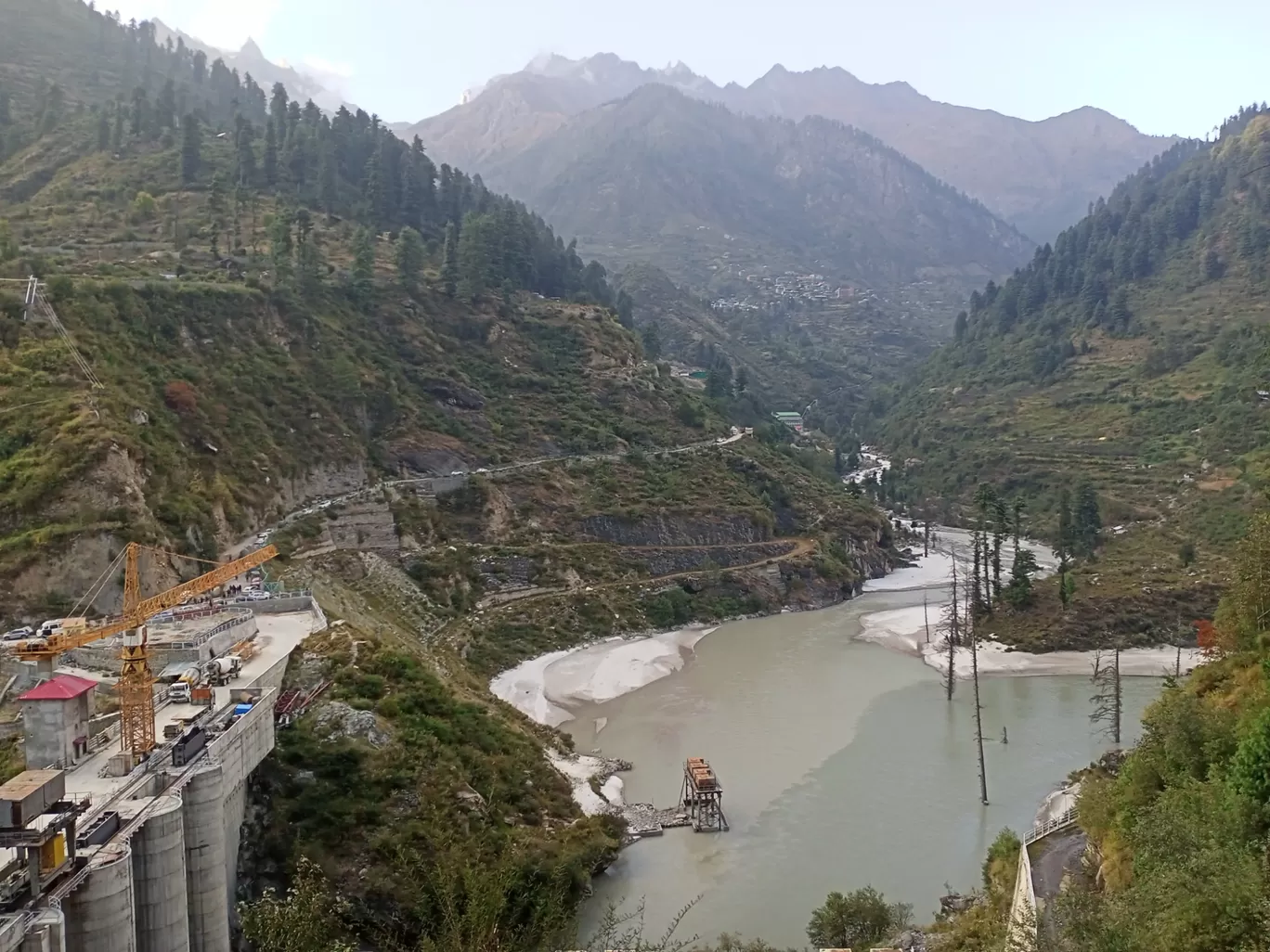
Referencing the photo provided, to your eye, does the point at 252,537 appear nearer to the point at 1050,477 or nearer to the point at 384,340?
the point at 384,340

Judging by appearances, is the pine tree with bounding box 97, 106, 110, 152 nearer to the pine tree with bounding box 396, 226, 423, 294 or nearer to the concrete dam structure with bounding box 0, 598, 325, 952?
the pine tree with bounding box 396, 226, 423, 294

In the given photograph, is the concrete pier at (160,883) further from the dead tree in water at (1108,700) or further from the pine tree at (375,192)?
the pine tree at (375,192)

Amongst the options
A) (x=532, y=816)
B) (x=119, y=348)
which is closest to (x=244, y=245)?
(x=119, y=348)

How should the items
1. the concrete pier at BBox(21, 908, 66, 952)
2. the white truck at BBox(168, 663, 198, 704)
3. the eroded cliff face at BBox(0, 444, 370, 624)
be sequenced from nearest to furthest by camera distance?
1. the concrete pier at BBox(21, 908, 66, 952)
2. the white truck at BBox(168, 663, 198, 704)
3. the eroded cliff face at BBox(0, 444, 370, 624)

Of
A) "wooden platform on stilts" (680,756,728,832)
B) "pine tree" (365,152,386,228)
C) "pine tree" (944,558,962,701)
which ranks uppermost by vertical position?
"pine tree" (365,152,386,228)

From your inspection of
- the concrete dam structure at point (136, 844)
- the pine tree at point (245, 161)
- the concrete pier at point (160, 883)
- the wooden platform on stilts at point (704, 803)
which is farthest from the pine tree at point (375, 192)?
the concrete pier at point (160, 883)

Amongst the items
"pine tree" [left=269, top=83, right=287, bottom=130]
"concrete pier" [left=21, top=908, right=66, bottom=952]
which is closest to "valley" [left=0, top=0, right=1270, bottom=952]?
"concrete pier" [left=21, top=908, right=66, bottom=952]

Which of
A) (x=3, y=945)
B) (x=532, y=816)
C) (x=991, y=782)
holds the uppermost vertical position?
(x=3, y=945)
